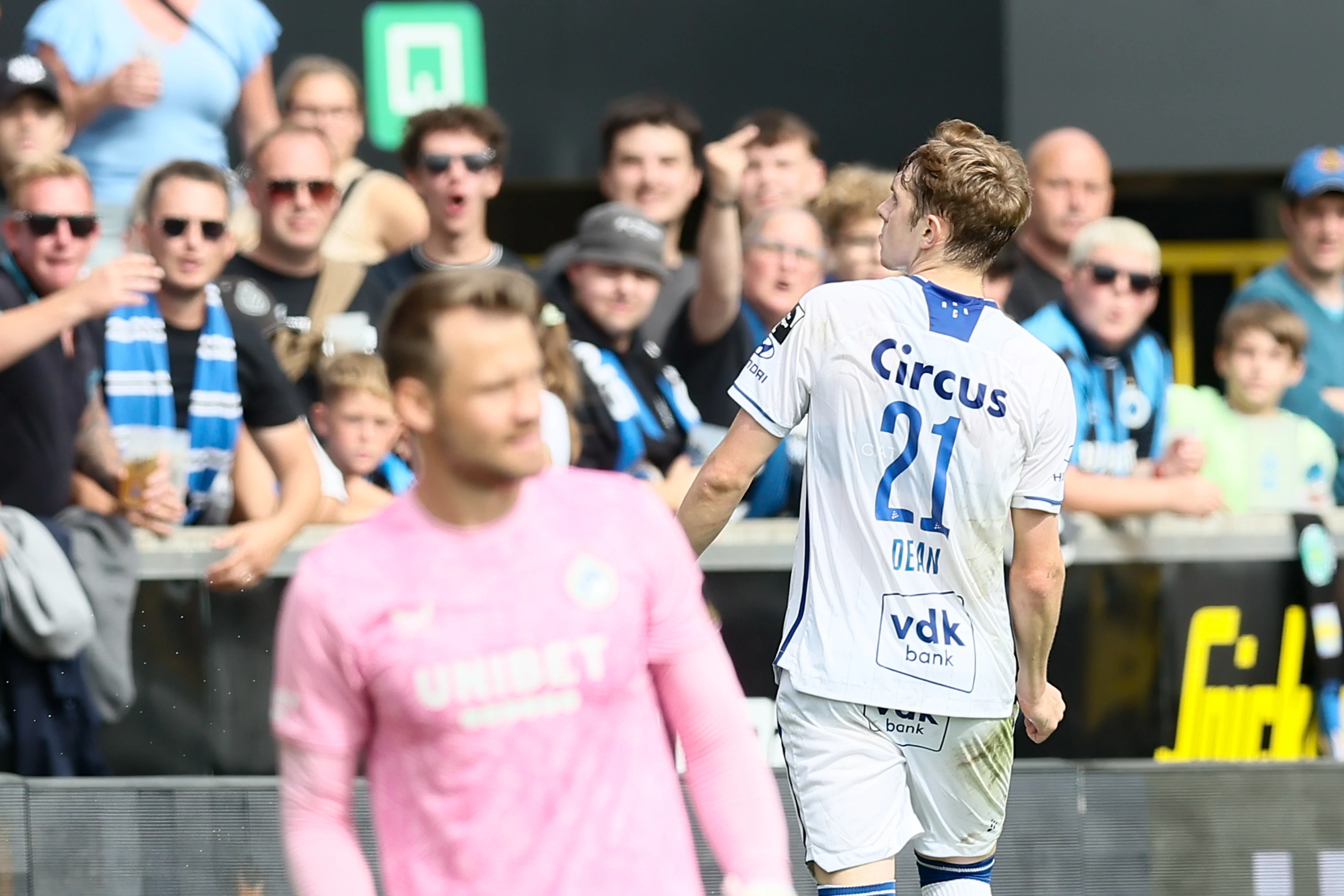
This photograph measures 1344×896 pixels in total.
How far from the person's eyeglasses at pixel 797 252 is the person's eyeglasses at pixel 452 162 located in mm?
1095

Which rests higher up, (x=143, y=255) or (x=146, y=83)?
(x=146, y=83)

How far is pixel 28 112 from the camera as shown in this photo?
670 centimetres

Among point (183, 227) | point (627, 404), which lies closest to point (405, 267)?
point (183, 227)

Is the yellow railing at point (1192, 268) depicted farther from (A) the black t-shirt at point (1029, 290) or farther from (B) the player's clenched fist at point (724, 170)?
(B) the player's clenched fist at point (724, 170)

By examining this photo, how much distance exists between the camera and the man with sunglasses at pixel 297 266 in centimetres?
651

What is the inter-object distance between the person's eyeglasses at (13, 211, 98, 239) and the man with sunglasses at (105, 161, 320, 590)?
0.84 feet

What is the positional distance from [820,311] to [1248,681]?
10.9 feet

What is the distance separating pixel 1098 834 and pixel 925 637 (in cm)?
202

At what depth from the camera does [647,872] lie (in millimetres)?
2570

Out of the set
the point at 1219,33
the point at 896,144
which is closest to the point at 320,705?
the point at 896,144

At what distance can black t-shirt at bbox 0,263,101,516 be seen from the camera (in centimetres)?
Result: 578

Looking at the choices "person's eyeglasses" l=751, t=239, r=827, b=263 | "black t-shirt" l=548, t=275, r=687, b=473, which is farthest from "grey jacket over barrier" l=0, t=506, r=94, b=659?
"person's eyeglasses" l=751, t=239, r=827, b=263

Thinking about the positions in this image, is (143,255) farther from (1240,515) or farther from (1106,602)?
(1240,515)

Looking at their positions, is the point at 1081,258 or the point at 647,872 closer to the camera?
the point at 647,872
